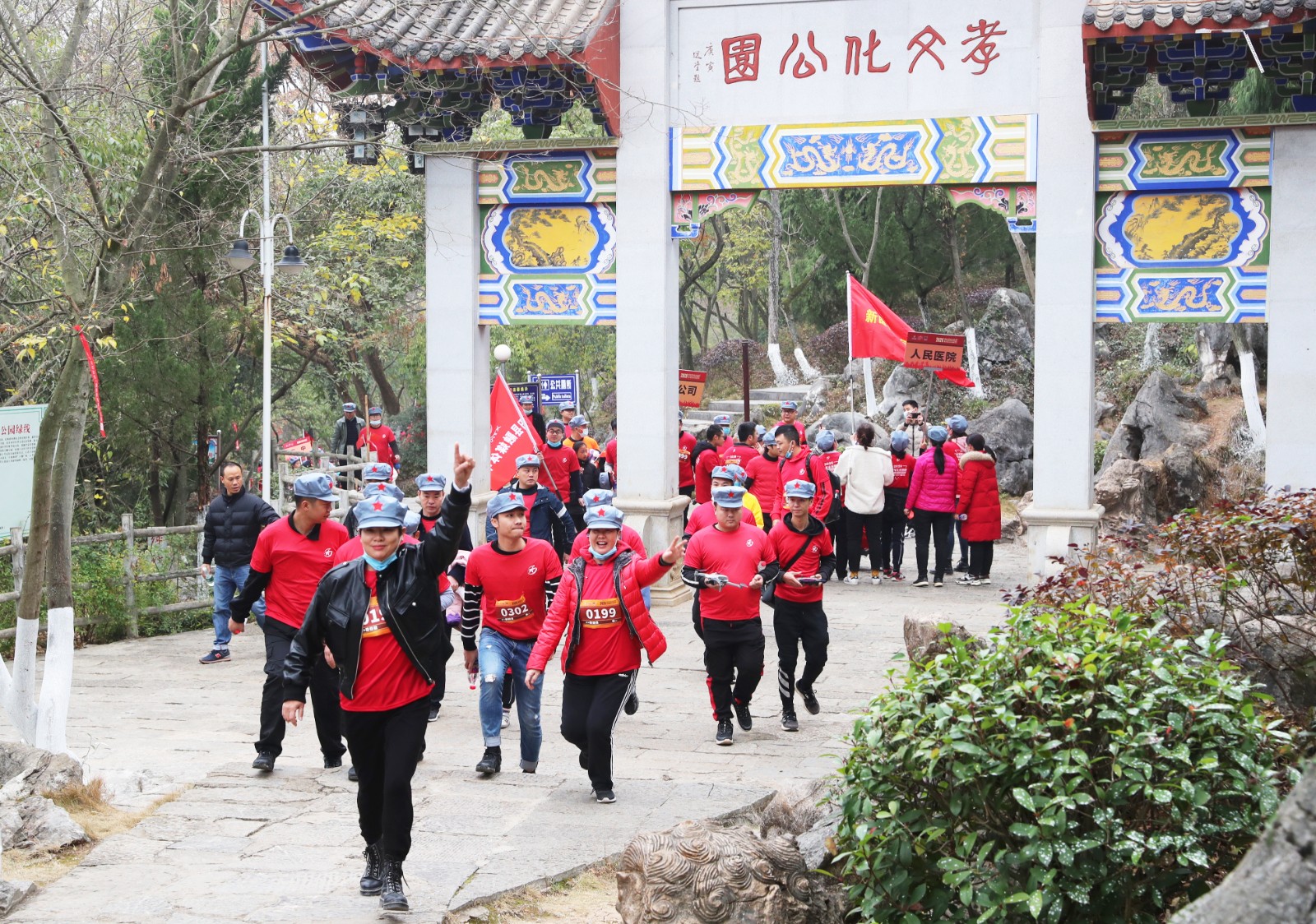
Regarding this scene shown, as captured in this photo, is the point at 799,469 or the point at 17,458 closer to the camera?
the point at 17,458

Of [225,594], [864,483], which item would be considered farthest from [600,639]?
[864,483]

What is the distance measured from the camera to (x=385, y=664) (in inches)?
253

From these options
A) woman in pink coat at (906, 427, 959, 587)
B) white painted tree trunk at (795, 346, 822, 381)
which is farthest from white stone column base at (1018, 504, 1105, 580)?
white painted tree trunk at (795, 346, 822, 381)

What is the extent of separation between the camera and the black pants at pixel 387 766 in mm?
6348

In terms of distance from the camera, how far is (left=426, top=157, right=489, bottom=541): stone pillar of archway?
14805mm

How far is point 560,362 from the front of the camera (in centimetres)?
3759

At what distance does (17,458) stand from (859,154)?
8165 millimetres

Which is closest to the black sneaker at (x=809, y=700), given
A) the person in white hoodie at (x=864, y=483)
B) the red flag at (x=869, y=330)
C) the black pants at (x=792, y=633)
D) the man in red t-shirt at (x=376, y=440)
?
the black pants at (x=792, y=633)

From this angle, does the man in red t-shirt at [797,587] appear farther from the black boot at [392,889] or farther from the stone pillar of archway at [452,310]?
the stone pillar of archway at [452,310]

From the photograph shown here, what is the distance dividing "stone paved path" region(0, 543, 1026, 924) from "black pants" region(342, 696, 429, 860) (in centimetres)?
36

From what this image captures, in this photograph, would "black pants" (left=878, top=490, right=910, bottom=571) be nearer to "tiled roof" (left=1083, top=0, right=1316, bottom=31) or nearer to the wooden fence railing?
"tiled roof" (left=1083, top=0, right=1316, bottom=31)

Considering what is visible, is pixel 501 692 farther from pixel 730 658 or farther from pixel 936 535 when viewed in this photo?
pixel 936 535

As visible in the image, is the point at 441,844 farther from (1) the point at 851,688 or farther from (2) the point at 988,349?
(2) the point at 988,349

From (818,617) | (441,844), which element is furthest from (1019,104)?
(441,844)
